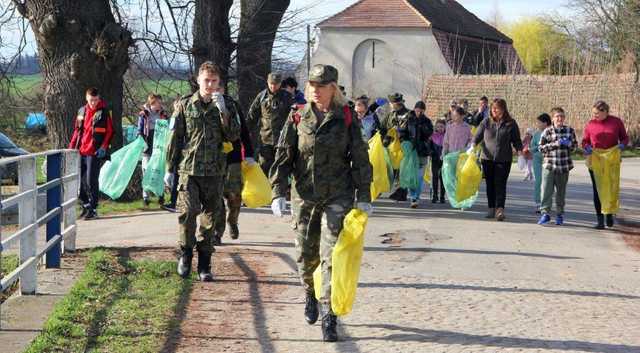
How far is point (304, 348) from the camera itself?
254 inches

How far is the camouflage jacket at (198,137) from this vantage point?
27.3 feet

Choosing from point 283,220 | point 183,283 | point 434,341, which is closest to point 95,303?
point 183,283

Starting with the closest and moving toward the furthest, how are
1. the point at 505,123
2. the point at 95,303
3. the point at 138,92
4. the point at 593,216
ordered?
the point at 95,303
the point at 505,123
the point at 593,216
the point at 138,92

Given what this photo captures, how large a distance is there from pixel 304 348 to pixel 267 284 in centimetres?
220

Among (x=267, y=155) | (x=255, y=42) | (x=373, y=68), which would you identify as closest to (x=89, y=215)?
(x=267, y=155)

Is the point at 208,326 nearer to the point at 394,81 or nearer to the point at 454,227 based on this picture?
the point at 454,227

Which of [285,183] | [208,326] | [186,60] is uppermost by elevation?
[186,60]

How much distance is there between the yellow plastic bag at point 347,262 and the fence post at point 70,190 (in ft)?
13.0

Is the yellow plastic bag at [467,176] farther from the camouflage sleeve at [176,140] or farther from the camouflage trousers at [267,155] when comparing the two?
the camouflage sleeve at [176,140]

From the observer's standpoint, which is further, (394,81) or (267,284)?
(394,81)

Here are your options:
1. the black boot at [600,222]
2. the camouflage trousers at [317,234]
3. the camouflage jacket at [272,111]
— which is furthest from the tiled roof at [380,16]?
the camouflage trousers at [317,234]

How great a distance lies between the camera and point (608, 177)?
1351 centimetres

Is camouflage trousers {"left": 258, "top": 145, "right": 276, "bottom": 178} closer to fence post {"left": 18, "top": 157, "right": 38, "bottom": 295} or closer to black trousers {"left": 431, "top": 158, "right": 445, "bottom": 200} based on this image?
black trousers {"left": 431, "top": 158, "right": 445, "bottom": 200}

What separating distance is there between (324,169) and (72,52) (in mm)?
8876
